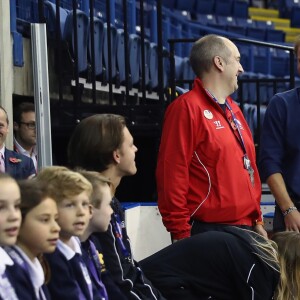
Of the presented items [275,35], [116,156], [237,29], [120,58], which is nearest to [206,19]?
[237,29]

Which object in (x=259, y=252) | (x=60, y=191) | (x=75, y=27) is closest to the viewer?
(x=60, y=191)

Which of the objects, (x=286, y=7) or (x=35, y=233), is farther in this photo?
(x=286, y=7)

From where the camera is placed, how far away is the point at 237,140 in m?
4.75

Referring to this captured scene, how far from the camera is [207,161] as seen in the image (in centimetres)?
466

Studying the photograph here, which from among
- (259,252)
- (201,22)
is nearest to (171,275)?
(259,252)

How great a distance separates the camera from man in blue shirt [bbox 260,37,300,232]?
4.78 m

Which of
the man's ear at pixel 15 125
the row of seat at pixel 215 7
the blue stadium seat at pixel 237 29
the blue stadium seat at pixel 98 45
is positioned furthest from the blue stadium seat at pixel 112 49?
the blue stadium seat at pixel 237 29

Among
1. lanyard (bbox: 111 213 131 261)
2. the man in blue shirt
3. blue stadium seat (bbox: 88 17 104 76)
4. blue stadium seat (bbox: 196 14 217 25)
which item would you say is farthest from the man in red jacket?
blue stadium seat (bbox: 196 14 217 25)

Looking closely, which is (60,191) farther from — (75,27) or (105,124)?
(75,27)

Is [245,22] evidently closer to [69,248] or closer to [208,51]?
[208,51]

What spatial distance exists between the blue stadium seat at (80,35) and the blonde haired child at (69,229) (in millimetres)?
3683

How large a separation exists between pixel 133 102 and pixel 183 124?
10.2ft

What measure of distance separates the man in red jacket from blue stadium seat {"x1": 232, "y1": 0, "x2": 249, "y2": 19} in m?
13.0

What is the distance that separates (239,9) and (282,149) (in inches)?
517
